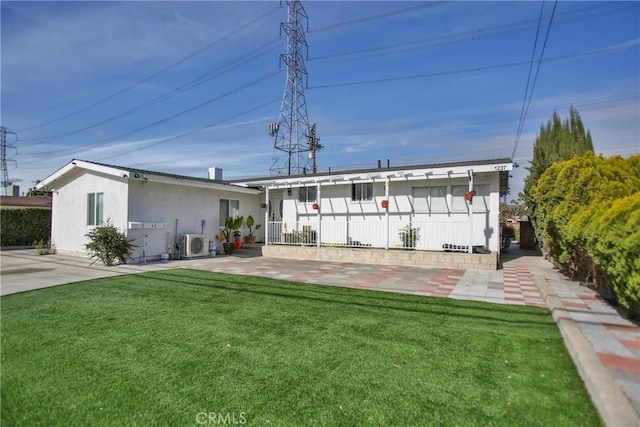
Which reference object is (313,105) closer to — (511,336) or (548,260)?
(548,260)

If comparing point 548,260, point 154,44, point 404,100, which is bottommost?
point 548,260

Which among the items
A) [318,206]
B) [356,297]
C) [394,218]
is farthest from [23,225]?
[356,297]

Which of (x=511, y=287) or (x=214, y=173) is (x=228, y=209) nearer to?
(x=214, y=173)

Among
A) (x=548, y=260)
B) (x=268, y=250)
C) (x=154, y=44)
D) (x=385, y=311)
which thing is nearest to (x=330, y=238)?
(x=268, y=250)

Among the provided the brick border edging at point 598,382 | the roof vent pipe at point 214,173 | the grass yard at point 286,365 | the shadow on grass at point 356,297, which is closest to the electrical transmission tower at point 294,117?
the roof vent pipe at point 214,173

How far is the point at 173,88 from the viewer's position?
21.8 metres

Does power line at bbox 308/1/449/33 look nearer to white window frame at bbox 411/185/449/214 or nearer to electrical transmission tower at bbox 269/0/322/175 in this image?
electrical transmission tower at bbox 269/0/322/175

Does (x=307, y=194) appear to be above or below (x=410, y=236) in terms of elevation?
above

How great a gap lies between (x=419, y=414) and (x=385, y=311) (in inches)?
113

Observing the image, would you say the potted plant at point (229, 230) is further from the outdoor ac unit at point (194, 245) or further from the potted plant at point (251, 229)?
the potted plant at point (251, 229)

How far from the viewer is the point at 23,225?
17.7 m

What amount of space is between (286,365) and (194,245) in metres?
10.8

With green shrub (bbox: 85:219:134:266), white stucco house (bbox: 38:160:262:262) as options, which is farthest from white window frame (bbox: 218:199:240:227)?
green shrub (bbox: 85:219:134:266)

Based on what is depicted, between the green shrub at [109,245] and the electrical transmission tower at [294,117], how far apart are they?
45.3 ft
